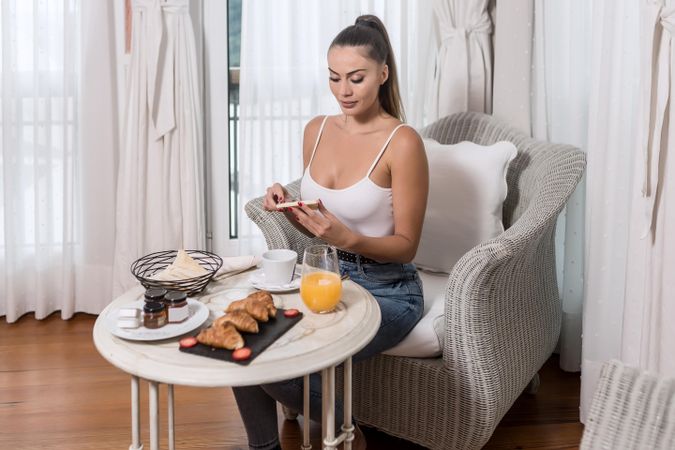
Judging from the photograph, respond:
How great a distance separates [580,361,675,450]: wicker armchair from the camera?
0.92 metres

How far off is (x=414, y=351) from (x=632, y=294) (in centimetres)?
61

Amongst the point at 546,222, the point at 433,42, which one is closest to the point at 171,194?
the point at 433,42

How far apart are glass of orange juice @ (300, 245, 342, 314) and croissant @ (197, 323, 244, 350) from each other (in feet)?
0.68

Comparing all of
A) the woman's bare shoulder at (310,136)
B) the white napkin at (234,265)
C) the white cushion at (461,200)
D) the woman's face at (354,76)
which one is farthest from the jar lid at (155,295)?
the white cushion at (461,200)

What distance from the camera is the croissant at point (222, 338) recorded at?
1.38 meters

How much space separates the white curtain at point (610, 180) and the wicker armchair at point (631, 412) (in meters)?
1.12

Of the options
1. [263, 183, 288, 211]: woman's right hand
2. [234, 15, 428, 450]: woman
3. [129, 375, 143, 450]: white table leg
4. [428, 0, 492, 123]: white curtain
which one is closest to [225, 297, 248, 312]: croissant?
[129, 375, 143, 450]: white table leg

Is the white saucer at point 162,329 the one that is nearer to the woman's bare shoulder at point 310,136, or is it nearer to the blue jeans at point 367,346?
the blue jeans at point 367,346

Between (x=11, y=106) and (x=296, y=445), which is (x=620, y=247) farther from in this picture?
(x=11, y=106)

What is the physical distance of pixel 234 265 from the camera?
1841 millimetres

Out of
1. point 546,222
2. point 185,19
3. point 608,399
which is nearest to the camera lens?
point 608,399

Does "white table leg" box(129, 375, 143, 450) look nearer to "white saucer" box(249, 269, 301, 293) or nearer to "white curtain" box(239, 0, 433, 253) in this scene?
"white saucer" box(249, 269, 301, 293)

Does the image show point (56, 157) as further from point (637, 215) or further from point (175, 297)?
point (637, 215)

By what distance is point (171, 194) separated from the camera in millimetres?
3076
